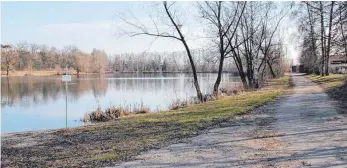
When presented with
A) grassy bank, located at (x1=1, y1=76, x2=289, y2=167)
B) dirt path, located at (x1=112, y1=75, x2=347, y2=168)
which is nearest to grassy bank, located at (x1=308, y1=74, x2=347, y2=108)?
dirt path, located at (x1=112, y1=75, x2=347, y2=168)

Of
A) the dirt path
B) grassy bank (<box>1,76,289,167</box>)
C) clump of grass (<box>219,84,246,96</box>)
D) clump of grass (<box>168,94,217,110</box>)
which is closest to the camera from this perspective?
the dirt path

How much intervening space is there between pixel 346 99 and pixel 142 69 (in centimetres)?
13201

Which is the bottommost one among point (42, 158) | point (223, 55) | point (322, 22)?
point (42, 158)

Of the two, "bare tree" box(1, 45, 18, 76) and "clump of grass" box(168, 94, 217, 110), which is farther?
"bare tree" box(1, 45, 18, 76)

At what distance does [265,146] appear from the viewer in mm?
7637

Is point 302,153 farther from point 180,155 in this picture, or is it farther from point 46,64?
point 46,64

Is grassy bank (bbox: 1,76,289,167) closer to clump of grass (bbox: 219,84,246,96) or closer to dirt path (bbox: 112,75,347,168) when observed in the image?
dirt path (bbox: 112,75,347,168)

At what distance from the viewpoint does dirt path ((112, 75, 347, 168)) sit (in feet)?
20.9

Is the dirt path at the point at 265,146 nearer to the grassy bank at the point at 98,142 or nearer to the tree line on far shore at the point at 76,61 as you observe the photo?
the grassy bank at the point at 98,142

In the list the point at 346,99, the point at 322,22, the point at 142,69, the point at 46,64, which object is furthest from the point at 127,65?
the point at 346,99

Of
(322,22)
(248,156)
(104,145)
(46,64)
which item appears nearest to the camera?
(248,156)

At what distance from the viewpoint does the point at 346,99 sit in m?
16.2

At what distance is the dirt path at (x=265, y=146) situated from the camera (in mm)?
6375

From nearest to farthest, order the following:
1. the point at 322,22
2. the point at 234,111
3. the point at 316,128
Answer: the point at 316,128 → the point at 234,111 → the point at 322,22
